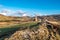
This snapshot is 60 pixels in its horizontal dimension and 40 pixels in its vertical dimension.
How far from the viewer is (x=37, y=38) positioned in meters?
13.6

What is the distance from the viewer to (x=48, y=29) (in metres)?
14.1

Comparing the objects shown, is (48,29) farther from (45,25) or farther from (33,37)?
(33,37)

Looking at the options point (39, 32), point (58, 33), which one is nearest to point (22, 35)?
point (39, 32)

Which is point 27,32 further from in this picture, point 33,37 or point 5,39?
point 5,39

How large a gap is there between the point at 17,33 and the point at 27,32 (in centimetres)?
72

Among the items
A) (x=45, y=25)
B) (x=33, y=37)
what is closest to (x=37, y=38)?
(x=33, y=37)

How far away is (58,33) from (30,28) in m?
2.12

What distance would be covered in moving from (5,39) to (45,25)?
124 inches

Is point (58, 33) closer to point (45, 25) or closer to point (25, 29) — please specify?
point (45, 25)

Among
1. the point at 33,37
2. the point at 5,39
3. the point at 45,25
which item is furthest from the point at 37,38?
the point at 5,39

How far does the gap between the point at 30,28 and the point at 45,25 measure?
1.20m

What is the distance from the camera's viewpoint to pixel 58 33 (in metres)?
14.1

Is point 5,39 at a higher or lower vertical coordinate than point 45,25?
lower

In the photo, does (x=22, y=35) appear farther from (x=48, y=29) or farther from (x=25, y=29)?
(x=48, y=29)
